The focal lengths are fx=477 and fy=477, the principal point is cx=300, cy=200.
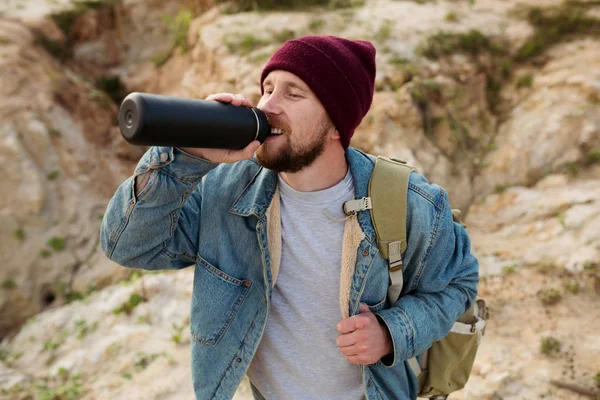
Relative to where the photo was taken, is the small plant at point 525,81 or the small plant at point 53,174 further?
the small plant at point 53,174

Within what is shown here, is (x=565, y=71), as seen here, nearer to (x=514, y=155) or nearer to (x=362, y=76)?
(x=514, y=155)

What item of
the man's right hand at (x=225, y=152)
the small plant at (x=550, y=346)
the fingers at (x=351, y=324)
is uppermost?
the man's right hand at (x=225, y=152)

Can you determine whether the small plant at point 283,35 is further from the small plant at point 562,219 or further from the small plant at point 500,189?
the small plant at point 562,219

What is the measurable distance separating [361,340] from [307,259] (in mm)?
420

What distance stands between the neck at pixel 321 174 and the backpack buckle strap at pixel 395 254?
400 mm

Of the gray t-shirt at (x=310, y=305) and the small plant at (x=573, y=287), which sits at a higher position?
the gray t-shirt at (x=310, y=305)

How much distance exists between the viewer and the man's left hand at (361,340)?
195cm

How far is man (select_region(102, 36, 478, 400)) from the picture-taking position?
206 centimetres

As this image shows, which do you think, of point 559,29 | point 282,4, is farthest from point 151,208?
point 282,4

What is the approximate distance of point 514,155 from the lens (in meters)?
5.39

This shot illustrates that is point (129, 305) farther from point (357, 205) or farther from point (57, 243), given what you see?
point (357, 205)

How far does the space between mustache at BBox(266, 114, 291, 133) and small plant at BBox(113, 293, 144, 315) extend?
11.6 feet

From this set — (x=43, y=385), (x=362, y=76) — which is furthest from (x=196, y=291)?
(x=43, y=385)

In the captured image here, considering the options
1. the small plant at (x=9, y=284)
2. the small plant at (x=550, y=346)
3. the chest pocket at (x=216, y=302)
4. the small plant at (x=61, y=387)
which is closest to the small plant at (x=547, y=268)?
the small plant at (x=550, y=346)
